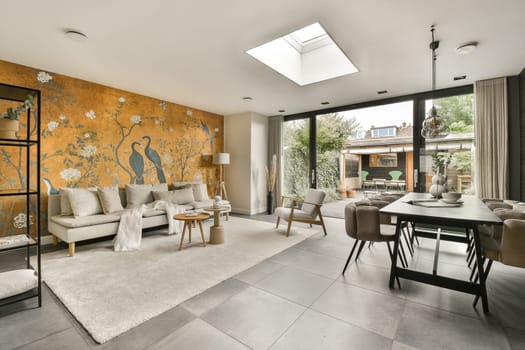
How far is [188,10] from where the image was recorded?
226 centimetres

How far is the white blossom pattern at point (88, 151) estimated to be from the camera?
3994 millimetres

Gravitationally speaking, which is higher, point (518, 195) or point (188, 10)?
point (188, 10)

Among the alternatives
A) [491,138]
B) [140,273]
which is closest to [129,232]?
[140,273]

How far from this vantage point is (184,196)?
489 centimetres

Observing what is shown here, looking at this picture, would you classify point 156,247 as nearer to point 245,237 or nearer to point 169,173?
point 245,237

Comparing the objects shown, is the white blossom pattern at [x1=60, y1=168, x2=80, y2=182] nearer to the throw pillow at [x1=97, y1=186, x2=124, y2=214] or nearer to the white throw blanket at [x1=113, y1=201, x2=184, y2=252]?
the throw pillow at [x1=97, y1=186, x2=124, y2=214]

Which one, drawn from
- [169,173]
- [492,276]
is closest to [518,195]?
[492,276]

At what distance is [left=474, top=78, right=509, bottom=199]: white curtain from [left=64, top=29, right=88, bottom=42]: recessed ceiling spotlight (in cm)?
587

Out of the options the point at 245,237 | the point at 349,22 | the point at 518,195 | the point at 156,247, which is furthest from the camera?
the point at 245,237

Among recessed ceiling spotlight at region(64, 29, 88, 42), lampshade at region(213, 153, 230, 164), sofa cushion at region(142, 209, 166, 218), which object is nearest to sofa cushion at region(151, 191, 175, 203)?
sofa cushion at region(142, 209, 166, 218)

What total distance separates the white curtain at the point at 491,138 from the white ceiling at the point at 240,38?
0.28m

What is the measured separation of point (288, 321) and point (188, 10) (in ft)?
9.55

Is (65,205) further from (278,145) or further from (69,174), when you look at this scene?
(278,145)

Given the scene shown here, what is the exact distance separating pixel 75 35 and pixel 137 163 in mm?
2538
